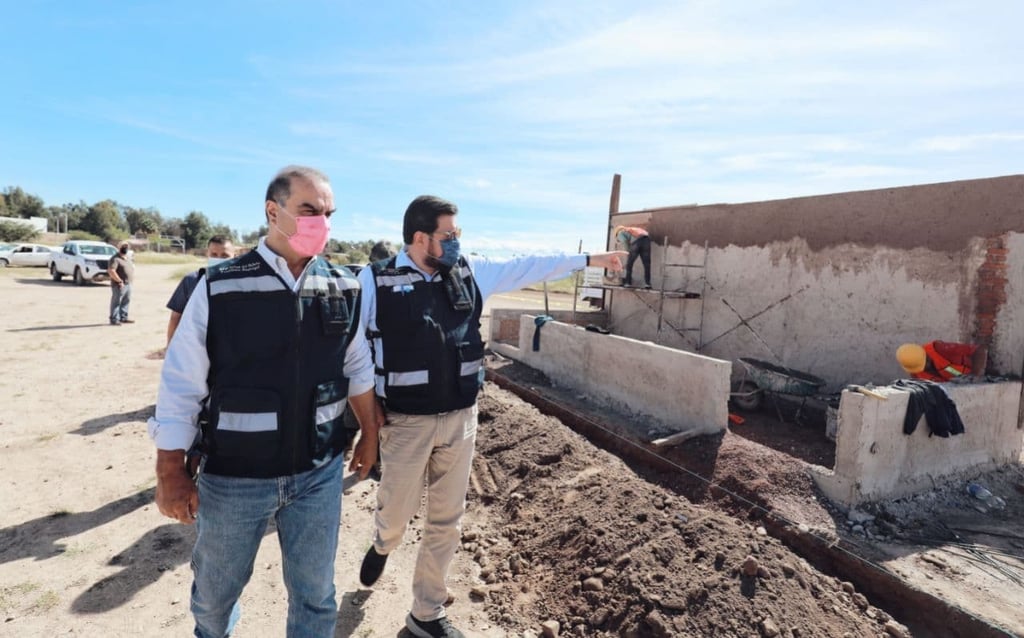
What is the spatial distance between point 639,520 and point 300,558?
247 centimetres

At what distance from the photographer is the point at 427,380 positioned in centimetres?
278

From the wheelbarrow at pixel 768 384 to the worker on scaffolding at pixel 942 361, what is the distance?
1.29 m

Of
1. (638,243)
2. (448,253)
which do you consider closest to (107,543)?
(448,253)

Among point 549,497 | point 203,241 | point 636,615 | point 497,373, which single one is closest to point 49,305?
point 497,373

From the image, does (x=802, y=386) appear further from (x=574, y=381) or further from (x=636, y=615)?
(x=636, y=615)

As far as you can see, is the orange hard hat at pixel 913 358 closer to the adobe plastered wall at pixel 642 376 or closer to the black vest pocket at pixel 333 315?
the adobe plastered wall at pixel 642 376

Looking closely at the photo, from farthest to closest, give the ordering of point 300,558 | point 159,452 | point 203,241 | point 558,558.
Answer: point 203,241, point 558,558, point 300,558, point 159,452

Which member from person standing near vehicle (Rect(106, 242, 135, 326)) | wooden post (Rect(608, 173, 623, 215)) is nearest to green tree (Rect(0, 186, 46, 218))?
person standing near vehicle (Rect(106, 242, 135, 326))

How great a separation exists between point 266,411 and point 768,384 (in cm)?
737

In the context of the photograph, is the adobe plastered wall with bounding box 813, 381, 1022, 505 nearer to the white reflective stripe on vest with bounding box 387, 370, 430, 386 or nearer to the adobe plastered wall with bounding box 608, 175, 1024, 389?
the adobe plastered wall with bounding box 608, 175, 1024, 389

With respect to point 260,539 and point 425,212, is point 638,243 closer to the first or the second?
point 425,212

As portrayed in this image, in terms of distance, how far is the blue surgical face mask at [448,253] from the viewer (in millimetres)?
2873

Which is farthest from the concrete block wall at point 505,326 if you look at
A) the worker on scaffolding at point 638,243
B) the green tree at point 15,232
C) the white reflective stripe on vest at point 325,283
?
the green tree at point 15,232

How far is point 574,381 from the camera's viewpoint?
8445 mm
